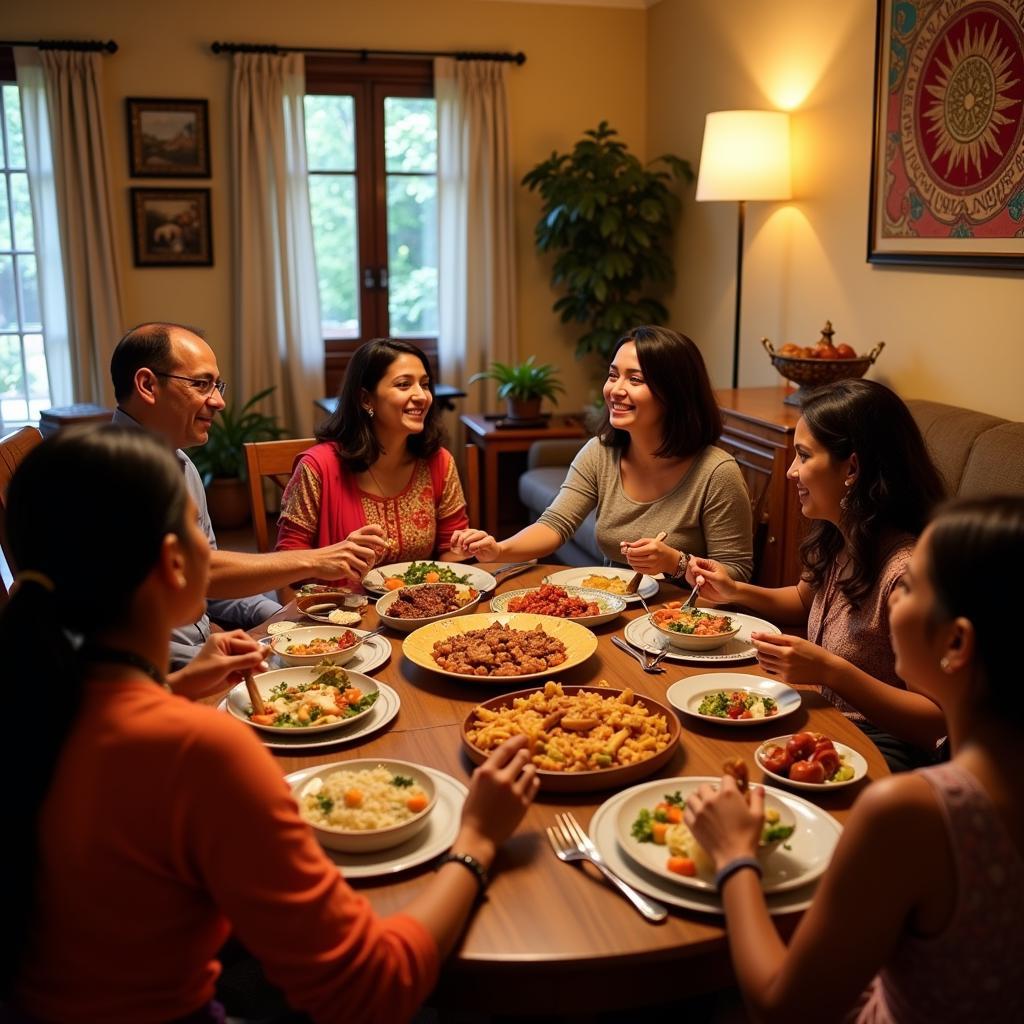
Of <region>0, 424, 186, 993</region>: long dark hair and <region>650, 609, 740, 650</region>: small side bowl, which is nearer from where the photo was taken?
<region>0, 424, 186, 993</region>: long dark hair

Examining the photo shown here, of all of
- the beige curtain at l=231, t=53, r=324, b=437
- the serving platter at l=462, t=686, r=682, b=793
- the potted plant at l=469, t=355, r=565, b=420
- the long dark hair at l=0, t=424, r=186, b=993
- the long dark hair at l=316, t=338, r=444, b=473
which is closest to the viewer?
the long dark hair at l=0, t=424, r=186, b=993

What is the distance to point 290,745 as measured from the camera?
5.30 feet

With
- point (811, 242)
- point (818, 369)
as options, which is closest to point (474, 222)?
point (811, 242)

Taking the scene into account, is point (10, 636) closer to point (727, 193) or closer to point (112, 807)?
point (112, 807)

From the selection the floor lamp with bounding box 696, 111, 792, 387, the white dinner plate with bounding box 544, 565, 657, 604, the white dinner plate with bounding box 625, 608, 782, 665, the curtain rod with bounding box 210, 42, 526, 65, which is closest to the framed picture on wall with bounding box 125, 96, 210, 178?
the curtain rod with bounding box 210, 42, 526, 65

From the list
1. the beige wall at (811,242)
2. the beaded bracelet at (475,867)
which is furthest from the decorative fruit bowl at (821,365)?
the beaded bracelet at (475,867)

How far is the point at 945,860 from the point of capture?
1.04m

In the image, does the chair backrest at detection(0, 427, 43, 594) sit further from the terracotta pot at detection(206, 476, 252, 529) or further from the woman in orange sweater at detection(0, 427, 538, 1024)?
the terracotta pot at detection(206, 476, 252, 529)

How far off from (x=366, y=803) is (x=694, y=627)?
0.84 meters

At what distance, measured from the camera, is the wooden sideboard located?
11.8 ft

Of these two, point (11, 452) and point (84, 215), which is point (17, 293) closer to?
point (84, 215)

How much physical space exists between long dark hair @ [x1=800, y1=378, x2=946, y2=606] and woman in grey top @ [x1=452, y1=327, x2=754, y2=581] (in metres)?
0.61

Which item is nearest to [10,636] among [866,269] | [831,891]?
[831,891]

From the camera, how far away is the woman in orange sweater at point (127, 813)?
→ 40.3 inches
